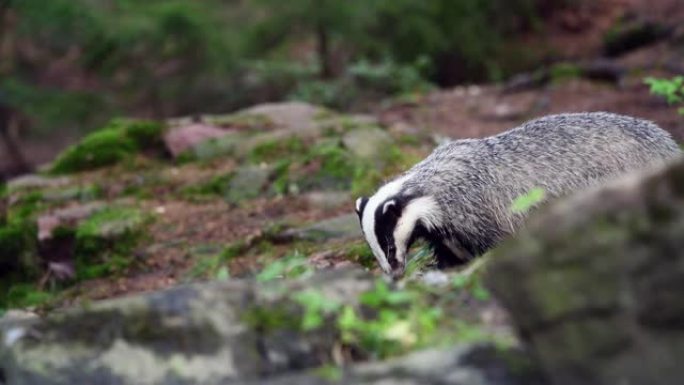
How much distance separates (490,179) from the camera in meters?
6.10

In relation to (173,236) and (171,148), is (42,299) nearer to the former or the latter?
(173,236)

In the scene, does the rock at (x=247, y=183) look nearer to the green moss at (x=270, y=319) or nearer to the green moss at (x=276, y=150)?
the green moss at (x=276, y=150)

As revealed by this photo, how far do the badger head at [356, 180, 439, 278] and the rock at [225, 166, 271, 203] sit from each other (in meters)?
3.84

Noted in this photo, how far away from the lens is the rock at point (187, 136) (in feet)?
34.9

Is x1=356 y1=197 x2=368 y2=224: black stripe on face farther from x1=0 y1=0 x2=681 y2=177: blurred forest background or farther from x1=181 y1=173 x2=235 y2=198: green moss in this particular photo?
x1=0 y1=0 x2=681 y2=177: blurred forest background

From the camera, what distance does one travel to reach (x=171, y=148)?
1066 cm

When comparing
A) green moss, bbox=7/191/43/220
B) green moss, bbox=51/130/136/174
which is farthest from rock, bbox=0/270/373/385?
green moss, bbox=51/130/136/174

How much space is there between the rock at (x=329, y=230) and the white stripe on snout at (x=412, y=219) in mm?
1698

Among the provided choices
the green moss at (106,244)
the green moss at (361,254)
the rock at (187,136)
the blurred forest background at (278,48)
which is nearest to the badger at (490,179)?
the green moss at (361,254)

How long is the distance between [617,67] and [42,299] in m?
7.93

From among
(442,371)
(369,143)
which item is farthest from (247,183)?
(442,371)

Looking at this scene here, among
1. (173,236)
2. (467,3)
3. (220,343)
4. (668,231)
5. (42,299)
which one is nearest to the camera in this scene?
(668,231)

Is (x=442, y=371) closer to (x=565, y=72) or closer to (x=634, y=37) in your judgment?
(x=565, y=72)

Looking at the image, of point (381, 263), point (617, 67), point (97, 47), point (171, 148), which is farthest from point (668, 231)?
point (97, 47)
